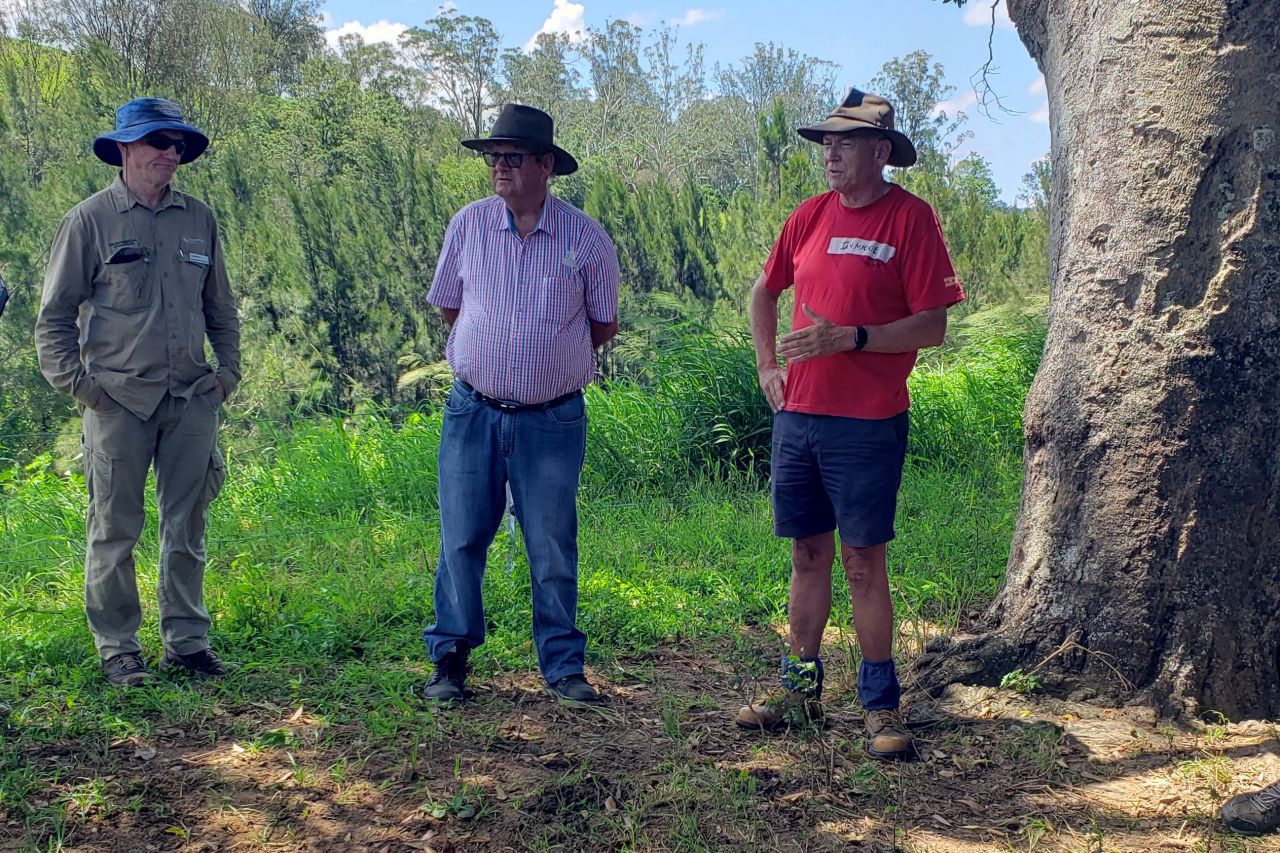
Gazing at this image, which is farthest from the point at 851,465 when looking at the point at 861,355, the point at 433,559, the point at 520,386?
the point at 433,559

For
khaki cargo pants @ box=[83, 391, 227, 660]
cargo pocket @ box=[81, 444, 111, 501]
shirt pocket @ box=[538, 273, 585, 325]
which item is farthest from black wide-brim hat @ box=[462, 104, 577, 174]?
cargo pocket @ box=[81, 444, 111, 501]

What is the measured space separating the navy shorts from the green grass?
35.3 inches

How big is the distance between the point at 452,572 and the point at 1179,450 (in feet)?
8.39

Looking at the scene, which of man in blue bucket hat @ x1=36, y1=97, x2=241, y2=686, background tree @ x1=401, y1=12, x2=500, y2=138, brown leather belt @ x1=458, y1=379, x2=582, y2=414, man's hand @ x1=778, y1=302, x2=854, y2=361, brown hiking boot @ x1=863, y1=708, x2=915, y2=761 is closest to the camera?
man's hand @ x1=778, y1=302, x2=854, y2=361

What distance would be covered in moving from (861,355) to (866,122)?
2.38ft

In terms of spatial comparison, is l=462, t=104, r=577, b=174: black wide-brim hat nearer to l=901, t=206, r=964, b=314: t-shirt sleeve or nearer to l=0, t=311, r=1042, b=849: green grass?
l=901, t=206, r=964, b=314: t-shirt sleeve

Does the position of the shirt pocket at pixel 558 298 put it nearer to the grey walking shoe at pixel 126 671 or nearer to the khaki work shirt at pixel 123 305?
the khaki work shirt at pixel 123 305

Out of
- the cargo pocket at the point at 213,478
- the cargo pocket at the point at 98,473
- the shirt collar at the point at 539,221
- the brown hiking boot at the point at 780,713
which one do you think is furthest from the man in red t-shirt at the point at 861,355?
the cargo pocket at the point at 98,473

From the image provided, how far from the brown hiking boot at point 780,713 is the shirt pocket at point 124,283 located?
2.71 m

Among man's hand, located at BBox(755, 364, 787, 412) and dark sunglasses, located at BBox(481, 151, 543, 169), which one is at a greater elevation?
dark sunglasses, located at BBox(481, 151, 543, 169)

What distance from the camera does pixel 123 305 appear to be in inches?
167

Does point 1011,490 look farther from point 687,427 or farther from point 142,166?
point 142,166

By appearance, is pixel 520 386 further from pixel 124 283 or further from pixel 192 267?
pixel 124 283

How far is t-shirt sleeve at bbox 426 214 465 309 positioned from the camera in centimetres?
422
